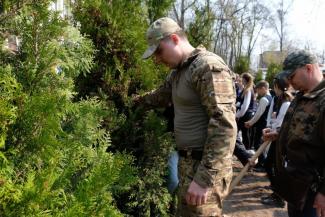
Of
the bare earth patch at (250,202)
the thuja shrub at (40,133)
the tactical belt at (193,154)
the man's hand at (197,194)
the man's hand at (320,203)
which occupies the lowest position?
the bare earth patch at (250,202)

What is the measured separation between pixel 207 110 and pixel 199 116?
0.59 feet

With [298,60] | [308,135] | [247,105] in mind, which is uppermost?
[298,60]

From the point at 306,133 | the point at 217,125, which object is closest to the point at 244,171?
the point at 306,133

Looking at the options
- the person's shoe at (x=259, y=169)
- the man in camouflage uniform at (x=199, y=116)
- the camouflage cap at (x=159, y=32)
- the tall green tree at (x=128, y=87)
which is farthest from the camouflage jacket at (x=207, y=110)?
the person's shoe at (x=259, y=169)

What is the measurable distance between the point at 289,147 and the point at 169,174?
1133mm

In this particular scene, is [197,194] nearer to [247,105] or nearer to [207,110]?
[207,110]

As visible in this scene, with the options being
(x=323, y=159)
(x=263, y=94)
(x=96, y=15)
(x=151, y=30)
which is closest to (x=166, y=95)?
(x=151, y=30)

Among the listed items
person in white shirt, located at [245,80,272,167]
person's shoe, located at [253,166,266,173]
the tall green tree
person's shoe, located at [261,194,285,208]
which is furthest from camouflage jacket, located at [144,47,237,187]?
person's shoe, located at [253,166,266,173]

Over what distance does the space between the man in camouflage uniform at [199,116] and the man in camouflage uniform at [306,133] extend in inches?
22.5

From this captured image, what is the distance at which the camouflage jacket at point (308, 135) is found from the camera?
2664 mm

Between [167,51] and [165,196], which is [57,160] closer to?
[167,51]

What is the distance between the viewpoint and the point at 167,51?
103 inches

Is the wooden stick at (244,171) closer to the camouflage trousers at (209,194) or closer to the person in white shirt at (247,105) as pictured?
the camouflage trousers at (209,194)

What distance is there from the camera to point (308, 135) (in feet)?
8.85
